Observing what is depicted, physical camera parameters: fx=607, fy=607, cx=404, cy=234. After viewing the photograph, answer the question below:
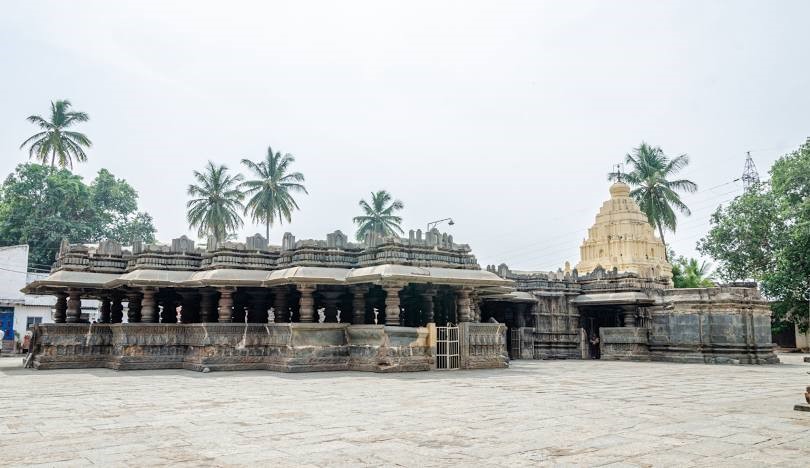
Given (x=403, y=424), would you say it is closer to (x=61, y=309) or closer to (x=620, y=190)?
(x=61, y=309)

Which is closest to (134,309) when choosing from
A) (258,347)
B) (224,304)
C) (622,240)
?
(224,304)

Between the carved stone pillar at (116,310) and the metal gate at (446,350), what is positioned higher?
the carved stone pillar at (116,310)

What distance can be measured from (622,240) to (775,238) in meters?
11.5

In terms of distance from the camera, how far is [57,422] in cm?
744

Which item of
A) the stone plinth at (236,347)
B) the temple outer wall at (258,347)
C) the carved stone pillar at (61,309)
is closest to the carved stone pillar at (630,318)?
the temple outer wall at (258,347)

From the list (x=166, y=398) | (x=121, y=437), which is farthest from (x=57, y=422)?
(x=166, y=398)

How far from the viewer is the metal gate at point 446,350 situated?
17.2m

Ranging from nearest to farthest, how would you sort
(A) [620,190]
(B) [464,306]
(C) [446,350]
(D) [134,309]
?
(C) [446,350], (B) [464,306], (D) [134,309], (A) [620,190]

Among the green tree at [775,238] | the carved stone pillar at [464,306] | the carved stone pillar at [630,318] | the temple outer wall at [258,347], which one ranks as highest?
the green tree at [775,238]

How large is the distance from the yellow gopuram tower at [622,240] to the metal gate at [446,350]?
90.3 ft

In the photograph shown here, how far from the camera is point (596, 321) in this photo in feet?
97.1

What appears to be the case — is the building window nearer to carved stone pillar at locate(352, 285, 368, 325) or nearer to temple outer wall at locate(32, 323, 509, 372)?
temple outer wall at locate(32, 323, 509, 372)

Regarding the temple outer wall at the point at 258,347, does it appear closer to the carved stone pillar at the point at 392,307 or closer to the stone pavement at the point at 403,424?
the carved stone pillar at the point at 392,307

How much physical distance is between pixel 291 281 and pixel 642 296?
15471 millimetres
